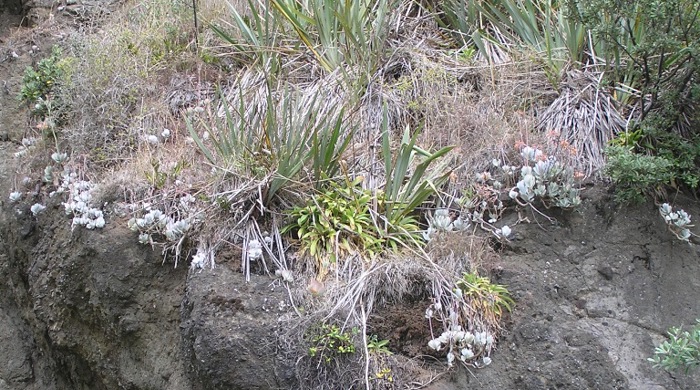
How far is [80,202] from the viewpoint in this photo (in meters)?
4.93

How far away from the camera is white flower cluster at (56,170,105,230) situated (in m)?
4.80

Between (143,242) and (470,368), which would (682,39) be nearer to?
(470,368)

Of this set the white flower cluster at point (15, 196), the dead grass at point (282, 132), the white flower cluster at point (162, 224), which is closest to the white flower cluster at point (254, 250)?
the dead grass at point (282, 132)

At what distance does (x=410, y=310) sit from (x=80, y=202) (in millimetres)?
2302

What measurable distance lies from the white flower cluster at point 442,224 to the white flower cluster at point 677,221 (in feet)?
3.66

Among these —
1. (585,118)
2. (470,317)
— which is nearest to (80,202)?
(470,317)

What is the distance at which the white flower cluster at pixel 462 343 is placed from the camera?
3.89 meters

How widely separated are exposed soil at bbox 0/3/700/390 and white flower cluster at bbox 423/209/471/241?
0.29m

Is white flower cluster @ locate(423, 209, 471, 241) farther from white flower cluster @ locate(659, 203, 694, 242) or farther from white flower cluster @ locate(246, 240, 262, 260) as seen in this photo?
white flower cluster @ locate(659, 203, 694, 242)

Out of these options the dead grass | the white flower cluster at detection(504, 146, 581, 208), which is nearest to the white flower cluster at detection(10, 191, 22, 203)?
the dead grass

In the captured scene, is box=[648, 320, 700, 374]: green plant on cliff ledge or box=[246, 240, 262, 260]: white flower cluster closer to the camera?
box=[648, 320, 700, 374]: green plant on cliff ledge

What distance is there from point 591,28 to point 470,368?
2224 mm

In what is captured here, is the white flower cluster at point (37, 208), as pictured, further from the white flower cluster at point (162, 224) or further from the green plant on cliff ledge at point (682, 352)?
the green plant on cliff ledge at point (682, 352)

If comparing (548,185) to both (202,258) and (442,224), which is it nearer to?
(442,224)
